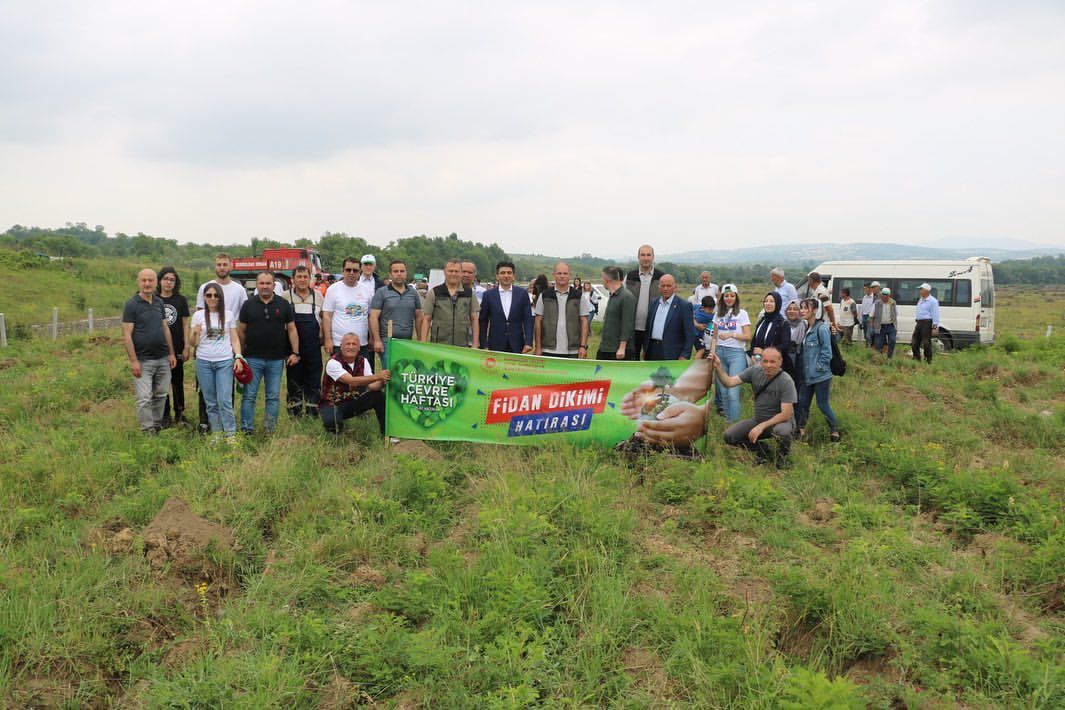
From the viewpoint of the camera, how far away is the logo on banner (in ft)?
23.0

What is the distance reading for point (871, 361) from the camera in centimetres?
1366

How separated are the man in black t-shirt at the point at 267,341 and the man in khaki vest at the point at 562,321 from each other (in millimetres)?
2868

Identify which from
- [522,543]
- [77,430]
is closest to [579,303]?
[522,543]

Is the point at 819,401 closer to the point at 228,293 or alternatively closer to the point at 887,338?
the point at 228,293

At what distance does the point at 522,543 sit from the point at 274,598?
167 cm

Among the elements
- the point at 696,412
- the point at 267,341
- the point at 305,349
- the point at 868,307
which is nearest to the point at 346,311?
the point at 305,349

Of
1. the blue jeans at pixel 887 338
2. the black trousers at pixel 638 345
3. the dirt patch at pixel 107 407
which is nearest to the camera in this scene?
the black trousers at pixel 638 345

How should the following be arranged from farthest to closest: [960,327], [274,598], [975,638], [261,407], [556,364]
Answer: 1. [960,327]
2. [261,407]
3. [556,364]
4. [274,598]
5. [975,638]

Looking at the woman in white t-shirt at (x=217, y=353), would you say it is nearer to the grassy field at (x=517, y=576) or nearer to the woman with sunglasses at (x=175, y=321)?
the grassy field at (x=517, y=576)

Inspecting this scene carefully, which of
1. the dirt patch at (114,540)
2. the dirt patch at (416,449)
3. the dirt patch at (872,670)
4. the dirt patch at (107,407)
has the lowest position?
the dirt patch at (872,670)

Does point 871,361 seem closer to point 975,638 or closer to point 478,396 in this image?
point 478,396

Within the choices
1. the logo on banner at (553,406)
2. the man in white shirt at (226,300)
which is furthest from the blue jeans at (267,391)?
the logo on banner at (553,406)

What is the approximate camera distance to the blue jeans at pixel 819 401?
801 cm

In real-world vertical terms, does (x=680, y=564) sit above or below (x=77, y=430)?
below
